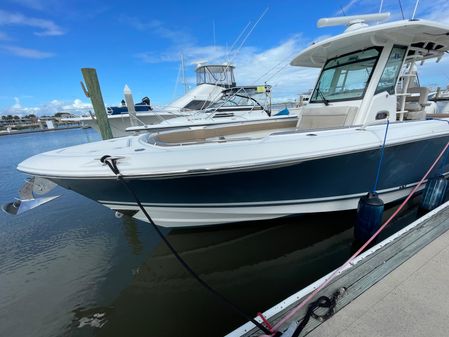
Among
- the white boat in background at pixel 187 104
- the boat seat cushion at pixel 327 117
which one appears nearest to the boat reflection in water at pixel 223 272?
the boat seat cushion at pixel 327 117

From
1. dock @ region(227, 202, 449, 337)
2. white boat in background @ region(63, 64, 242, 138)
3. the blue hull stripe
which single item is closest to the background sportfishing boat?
the blue hull stripe

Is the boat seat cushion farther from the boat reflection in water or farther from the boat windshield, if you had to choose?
the boat reflection in water

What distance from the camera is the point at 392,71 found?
3611 mm

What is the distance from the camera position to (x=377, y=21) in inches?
156

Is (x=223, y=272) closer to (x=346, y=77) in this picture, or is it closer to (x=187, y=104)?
(x=346, y=77)

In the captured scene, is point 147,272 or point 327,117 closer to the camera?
point 147,272

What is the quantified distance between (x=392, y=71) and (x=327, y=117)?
1081mm

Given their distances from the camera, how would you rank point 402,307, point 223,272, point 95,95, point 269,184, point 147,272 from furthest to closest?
point 95,95, point 147,272, point 223,272, point 269,184, point 402,307

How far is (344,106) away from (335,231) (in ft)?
5.97

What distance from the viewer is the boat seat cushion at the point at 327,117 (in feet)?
11.6

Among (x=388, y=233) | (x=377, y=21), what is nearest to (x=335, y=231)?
(x=388, y=233)

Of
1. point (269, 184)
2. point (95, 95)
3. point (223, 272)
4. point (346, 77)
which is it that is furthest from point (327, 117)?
point (95, 95)

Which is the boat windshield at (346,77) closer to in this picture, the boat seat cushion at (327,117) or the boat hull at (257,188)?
the boat seat cushion at (327,117)

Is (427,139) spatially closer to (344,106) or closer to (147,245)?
(344,106)
